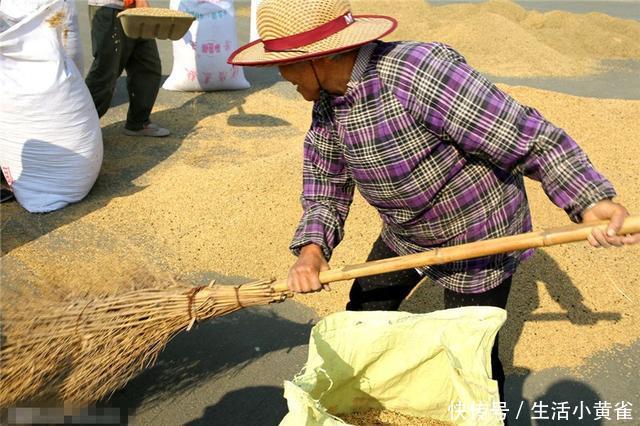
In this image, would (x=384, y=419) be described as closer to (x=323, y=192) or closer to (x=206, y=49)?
(x=323, y=192)

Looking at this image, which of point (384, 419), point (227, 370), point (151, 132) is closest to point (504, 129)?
point (384, 419)

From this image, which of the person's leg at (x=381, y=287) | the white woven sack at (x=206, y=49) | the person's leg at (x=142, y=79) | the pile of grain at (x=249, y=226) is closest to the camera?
the person's leg at (x=381, y=287)

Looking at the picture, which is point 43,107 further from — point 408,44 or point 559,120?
point 559,120

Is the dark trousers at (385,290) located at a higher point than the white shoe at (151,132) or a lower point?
higher

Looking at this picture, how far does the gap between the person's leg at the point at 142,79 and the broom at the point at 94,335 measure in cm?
335

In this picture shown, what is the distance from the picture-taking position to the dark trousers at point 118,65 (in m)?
4.89

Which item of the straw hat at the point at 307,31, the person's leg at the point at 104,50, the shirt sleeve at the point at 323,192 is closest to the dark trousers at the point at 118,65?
the person's leg at the point at 104,50

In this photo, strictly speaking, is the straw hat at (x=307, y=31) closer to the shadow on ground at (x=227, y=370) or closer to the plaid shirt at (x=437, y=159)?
the plaid shirt at (x=437, y=159)

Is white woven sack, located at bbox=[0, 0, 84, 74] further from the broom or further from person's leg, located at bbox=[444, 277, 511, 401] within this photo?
person's leg, located at bbox=[444, 277, 511, 401]

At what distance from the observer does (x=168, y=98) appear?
21.1 feet

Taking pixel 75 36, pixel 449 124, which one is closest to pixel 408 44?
pixel 449 124

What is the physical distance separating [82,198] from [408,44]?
9.39ft

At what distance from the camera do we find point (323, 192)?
2070 millimetres

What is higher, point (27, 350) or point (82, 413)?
point (27, 350)
